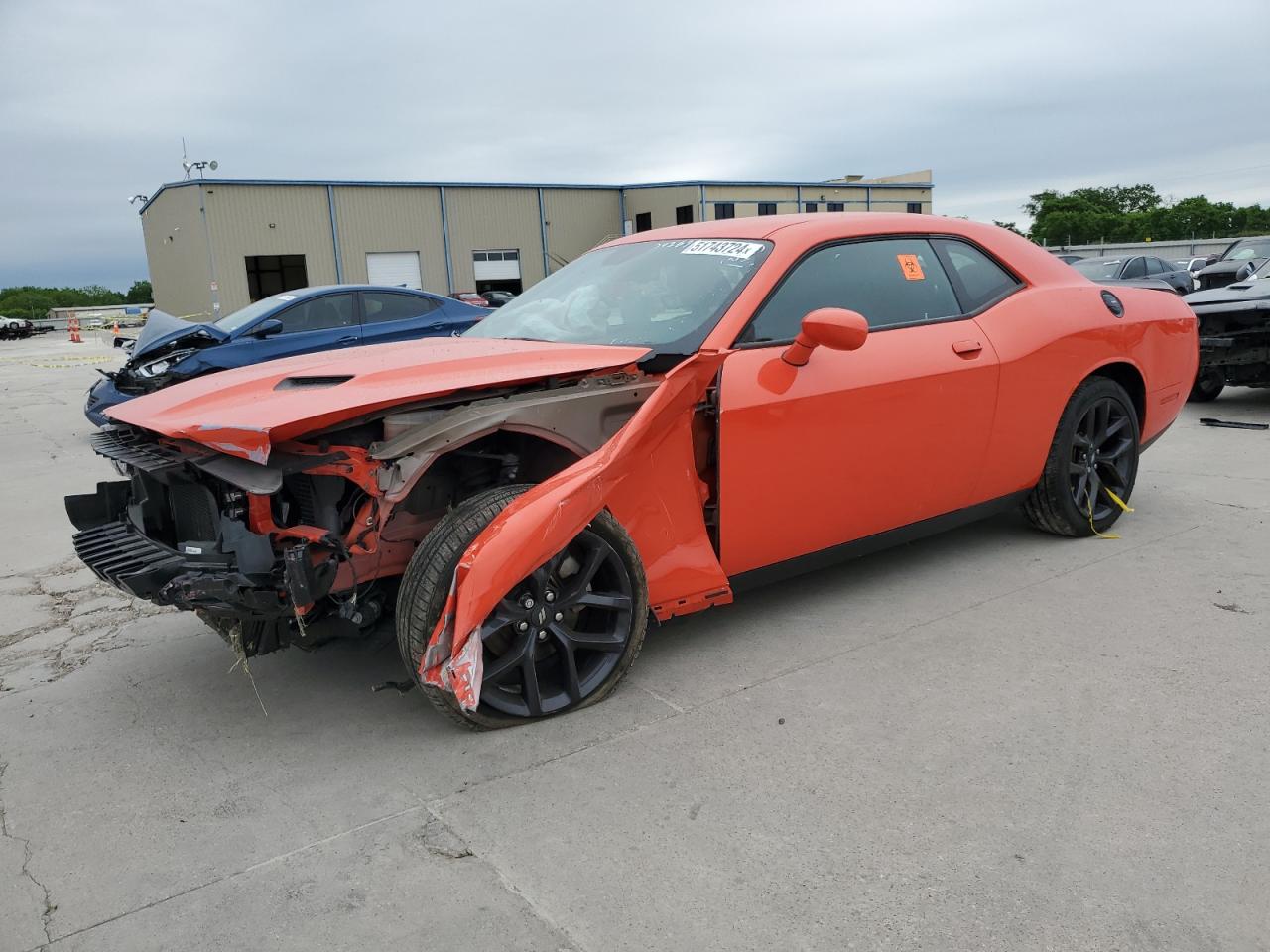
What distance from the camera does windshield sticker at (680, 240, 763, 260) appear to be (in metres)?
3.70

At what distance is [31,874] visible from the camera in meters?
2.37

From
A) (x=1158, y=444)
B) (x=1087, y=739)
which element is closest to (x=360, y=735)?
(x=1087, y=739)

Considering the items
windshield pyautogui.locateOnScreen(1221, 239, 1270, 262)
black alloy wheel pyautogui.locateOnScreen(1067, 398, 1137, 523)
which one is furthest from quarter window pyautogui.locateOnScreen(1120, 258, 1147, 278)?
black alloy wheel pyautogui.locateOnScreen(1067, 398, 1137, 523)

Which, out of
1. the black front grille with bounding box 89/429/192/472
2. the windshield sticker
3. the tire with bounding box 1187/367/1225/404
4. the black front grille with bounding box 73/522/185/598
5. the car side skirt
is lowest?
the tire with bounding box 1187/367/1225/404

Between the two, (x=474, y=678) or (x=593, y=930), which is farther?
(x=474, y=678)

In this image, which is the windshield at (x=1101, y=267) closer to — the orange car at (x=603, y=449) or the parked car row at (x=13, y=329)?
the orange car at (x=603, y=449)

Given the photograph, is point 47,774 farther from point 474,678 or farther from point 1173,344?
point 1173,344

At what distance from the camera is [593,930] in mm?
2088

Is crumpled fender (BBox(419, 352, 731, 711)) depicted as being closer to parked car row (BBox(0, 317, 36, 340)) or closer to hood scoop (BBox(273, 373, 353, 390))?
hood scoop (BBox(273, 373, 353, 390))

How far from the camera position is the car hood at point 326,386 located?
260 cm

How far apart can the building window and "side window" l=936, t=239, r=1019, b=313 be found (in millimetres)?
32205

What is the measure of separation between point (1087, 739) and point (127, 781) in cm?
282

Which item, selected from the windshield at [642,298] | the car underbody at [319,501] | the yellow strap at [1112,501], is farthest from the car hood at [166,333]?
the yellow strap at [1112,501]

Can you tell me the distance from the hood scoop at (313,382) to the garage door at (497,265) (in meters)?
36.3
